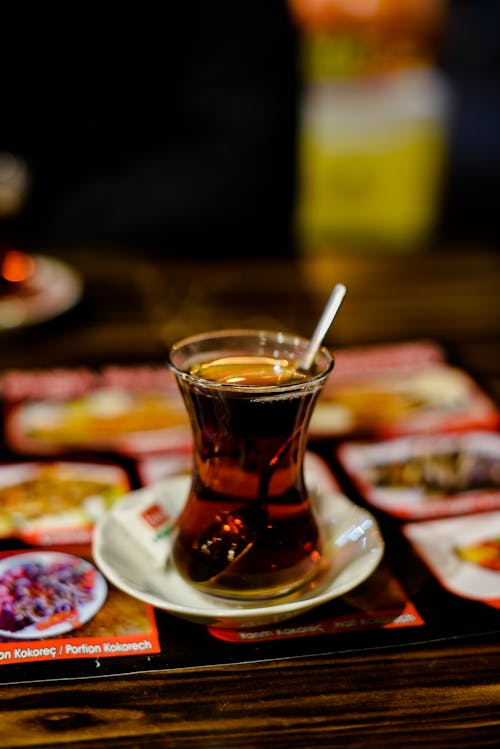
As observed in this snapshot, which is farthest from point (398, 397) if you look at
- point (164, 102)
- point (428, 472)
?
point (164, 102)

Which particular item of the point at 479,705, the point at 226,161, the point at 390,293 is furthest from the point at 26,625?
the point at 226,161

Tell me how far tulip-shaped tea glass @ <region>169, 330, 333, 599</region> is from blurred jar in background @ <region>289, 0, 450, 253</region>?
321cm

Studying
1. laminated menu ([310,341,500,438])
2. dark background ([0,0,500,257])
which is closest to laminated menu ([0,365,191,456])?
laminated menu ([310,341,500,438])

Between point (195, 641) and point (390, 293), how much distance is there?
876 mm

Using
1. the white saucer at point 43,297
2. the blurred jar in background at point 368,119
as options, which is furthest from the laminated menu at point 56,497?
the blurred jar in background at point 368,119

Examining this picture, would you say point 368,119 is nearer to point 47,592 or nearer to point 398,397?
point 398,397

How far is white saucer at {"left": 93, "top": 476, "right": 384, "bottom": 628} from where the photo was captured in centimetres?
61

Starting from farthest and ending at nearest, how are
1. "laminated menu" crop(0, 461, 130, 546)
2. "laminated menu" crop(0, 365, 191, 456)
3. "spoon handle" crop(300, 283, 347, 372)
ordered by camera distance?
1. "laminated menu" crop(0, 365, 191, 456)
2. "laminated menu" crop(0, 461, 130, 546)
3. "spoon handle" crop(300, 283, 347, 372)

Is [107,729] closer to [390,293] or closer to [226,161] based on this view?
[390,293]

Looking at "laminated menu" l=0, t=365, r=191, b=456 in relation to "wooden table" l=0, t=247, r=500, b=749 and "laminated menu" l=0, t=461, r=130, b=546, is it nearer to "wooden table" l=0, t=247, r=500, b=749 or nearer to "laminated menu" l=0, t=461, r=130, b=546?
"laminated menu" l=0, t=461, r=130, b=546

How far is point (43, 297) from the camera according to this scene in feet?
4.33

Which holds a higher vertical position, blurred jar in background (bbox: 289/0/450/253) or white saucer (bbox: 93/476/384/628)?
white saucer (bbox: 93/476/384/628)

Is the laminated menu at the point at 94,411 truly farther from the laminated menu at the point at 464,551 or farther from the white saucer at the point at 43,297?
the laminated menu at the point at 464,551

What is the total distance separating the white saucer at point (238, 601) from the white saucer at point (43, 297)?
21.8 inches
